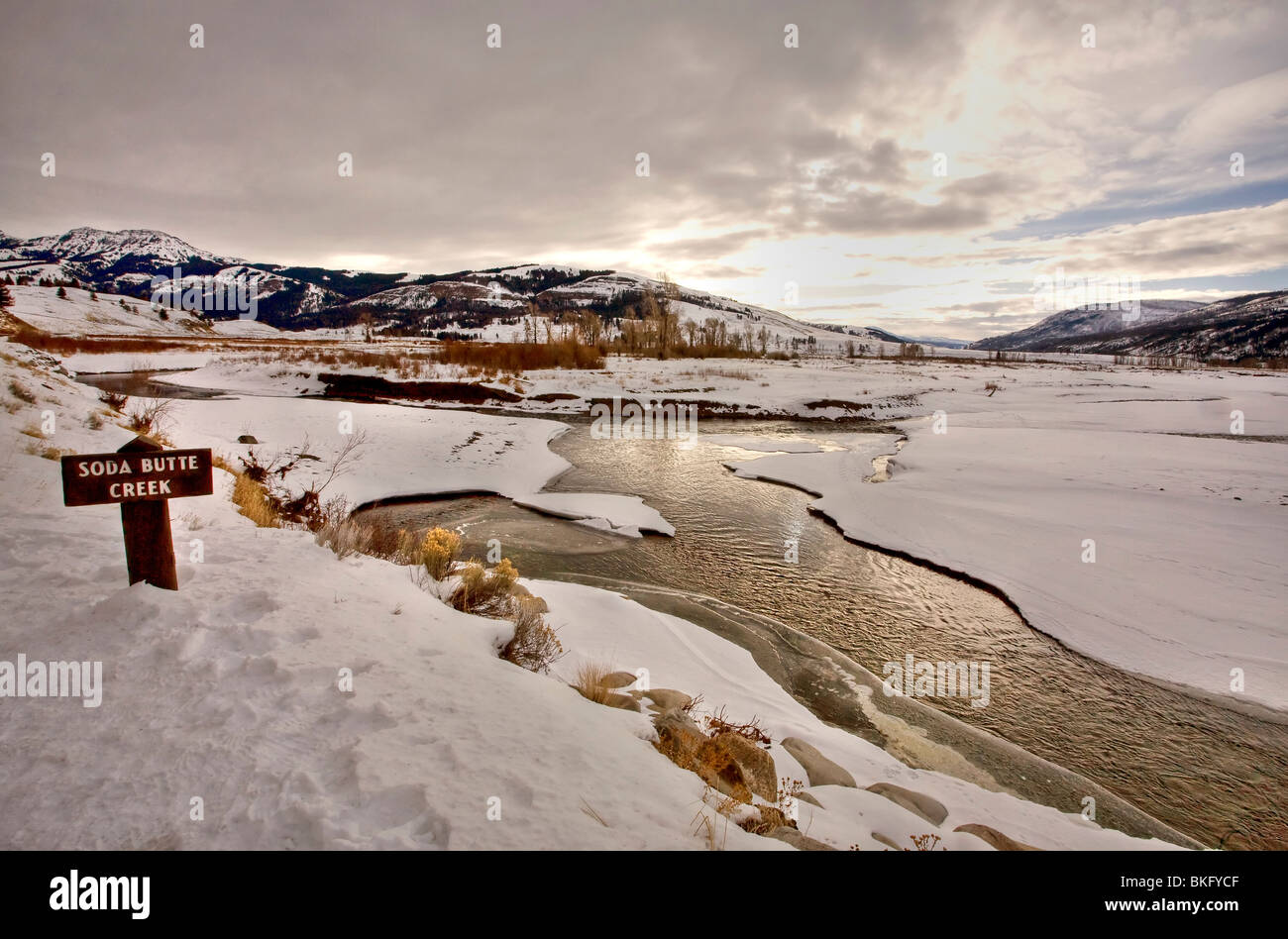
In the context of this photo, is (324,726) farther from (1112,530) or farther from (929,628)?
(1112,530)

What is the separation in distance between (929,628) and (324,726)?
7.56 metres

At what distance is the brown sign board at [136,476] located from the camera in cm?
361

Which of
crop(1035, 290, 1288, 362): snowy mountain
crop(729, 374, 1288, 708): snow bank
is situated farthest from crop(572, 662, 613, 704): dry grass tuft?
crop(1035, 290, 1288, 362): snowy mountain

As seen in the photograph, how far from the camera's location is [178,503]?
6590 mm

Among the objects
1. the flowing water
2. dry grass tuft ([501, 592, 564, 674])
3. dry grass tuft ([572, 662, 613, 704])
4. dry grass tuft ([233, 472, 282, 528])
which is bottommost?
the flowing water

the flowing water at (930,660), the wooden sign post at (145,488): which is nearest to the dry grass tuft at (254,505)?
the wooden sign post at (145,488)

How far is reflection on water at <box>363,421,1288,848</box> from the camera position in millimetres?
4871

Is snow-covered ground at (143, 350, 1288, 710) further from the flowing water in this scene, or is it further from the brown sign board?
the brown sign board

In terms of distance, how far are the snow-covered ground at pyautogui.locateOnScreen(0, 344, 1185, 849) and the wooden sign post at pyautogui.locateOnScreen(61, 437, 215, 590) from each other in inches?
11.9

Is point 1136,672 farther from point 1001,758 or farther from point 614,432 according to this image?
point 614,432

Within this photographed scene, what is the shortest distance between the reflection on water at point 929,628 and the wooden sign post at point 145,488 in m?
5.33

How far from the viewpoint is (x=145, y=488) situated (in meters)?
3.81

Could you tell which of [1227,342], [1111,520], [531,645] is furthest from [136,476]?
[1227,342]
